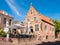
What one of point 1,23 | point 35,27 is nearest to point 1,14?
point 1,23

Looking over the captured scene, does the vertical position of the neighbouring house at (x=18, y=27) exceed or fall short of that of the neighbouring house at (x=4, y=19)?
it falls short

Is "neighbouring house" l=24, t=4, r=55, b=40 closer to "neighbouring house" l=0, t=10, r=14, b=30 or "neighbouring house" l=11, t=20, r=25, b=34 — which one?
"neighbouring house" l=11, t=20, r=25, b=34

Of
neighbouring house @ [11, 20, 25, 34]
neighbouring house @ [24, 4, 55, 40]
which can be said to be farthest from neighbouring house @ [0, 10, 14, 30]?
neighbouring house @ [24, 4, 55, 40]

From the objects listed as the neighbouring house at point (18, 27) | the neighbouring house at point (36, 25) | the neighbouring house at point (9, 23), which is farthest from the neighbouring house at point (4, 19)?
the neighbouring house at point (36, 25)

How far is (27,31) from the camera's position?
4575 cm

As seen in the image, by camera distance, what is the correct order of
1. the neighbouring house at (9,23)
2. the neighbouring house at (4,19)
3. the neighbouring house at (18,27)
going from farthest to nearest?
1. the neighbouring house at (4,19)
2. the neighbouring house at (9,23)
3. the neighbouring house at (18,27)

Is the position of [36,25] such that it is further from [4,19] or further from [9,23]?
[4,19]

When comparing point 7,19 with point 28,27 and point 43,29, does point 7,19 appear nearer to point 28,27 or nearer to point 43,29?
point 28,27

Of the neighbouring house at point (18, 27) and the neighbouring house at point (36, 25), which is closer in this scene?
the neighbouring house at point (18, 27)

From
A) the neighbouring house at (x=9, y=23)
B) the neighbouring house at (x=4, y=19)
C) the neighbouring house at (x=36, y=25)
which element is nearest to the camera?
the neighbouring house at (x=9, y=23)

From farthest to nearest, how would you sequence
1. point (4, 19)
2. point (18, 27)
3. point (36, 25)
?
point (36, 25), point (4, 19), point (18, 27)

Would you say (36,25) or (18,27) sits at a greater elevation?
(36,25)

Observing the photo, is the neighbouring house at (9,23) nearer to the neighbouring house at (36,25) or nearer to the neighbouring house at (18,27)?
the neighbouring house at (18,27)

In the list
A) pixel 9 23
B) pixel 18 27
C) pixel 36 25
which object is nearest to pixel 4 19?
pixel 9 23
